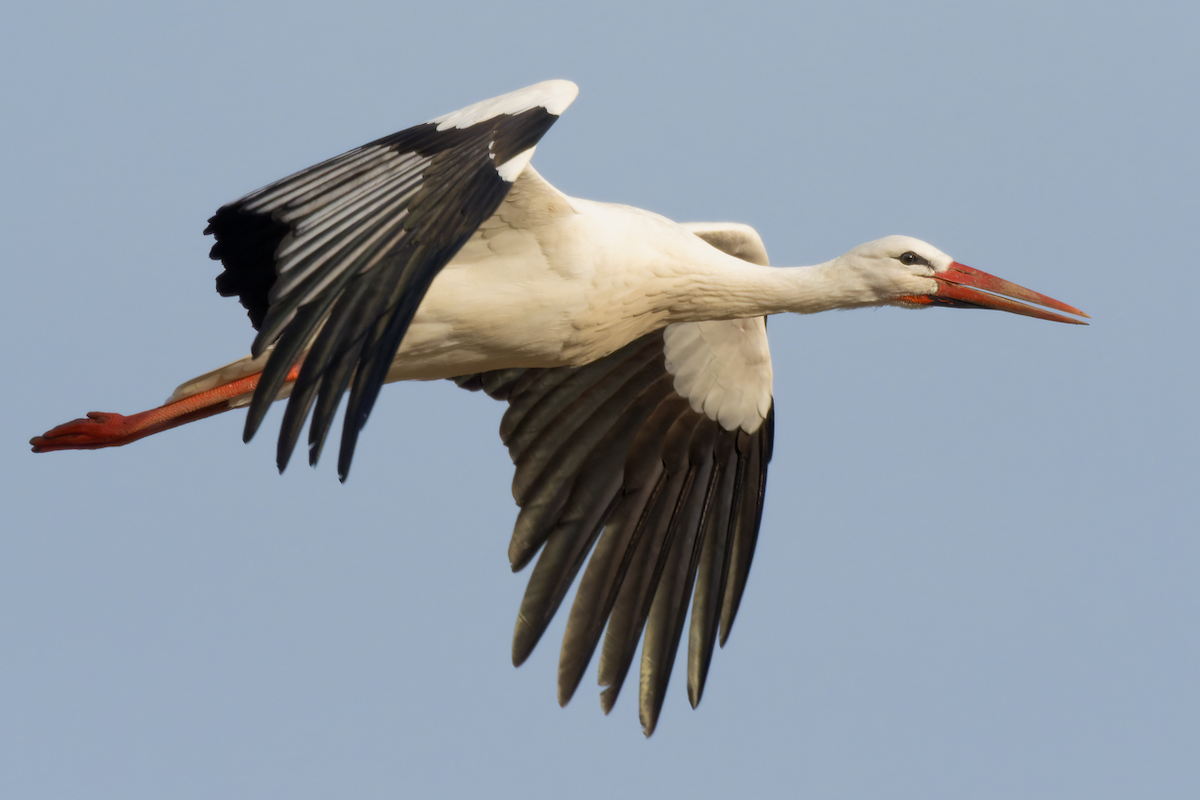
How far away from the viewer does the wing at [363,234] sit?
18.8 ft

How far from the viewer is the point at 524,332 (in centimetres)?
728

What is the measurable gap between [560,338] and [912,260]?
1.61m

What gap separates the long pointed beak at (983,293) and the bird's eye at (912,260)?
0.09 m

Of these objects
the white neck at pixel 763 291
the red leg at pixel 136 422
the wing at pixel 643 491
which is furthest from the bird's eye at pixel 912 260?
the red leg at pixel 136 422

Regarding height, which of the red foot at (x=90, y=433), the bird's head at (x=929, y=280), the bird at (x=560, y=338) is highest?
the bird's head at (x=929, y=280)

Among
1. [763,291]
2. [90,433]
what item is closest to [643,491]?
[763,291]

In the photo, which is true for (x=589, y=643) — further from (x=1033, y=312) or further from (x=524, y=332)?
(x=1033, y=312)

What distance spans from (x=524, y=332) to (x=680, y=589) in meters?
1.88

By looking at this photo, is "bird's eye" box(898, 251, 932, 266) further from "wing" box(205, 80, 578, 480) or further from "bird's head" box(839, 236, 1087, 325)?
"wing" box(205, 80, 578, 480)

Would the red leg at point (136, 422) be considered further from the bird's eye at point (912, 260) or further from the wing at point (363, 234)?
the bird's eye at point (912, 260)

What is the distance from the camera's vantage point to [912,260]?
24.9 ft

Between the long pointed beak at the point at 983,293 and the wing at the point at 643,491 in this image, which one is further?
the wing at the point at 643,491

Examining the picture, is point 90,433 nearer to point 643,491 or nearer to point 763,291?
point 643,491

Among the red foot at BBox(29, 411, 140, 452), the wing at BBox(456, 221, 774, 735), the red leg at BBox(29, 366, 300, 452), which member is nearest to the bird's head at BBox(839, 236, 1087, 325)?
the wing at BBox(456, 221, 774, 735)
